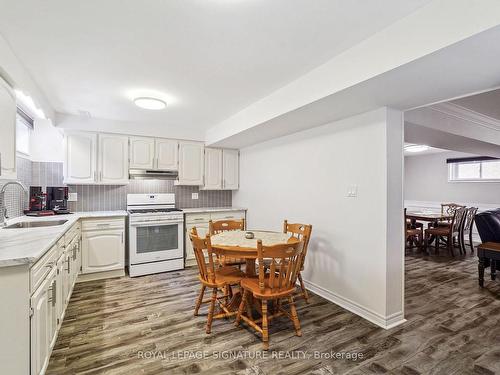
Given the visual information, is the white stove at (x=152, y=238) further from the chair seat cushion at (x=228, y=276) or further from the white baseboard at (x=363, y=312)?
the white baseboard at (x=363, y=312)

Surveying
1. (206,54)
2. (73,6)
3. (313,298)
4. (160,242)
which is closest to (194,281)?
(160,242)

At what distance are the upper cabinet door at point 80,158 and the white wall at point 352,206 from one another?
111 inches

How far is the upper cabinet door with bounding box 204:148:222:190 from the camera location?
191 inches

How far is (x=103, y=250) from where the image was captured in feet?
12.2

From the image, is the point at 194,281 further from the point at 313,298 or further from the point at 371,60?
the point at 371,60

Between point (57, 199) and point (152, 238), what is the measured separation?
1426mm

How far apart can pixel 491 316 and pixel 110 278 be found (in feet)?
15.1

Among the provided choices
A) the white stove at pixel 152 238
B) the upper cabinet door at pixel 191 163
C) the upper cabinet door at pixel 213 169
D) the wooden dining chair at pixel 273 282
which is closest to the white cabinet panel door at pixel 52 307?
the wooden dining chair at pixel 273 282

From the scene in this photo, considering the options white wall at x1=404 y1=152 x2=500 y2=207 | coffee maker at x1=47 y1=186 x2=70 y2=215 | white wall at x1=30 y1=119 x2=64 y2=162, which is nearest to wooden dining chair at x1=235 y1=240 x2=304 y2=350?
coffee maker at x1=47 y1=186 x2=70 y2=215

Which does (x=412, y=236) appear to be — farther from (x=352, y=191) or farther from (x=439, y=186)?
(x=352, y=191)

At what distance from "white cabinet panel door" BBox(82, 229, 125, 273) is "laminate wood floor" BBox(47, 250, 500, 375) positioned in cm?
42

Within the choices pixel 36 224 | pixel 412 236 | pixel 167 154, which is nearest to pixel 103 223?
pixel 36 224

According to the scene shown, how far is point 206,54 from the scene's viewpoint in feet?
6.94

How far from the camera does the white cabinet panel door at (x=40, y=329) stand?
1.54 m
